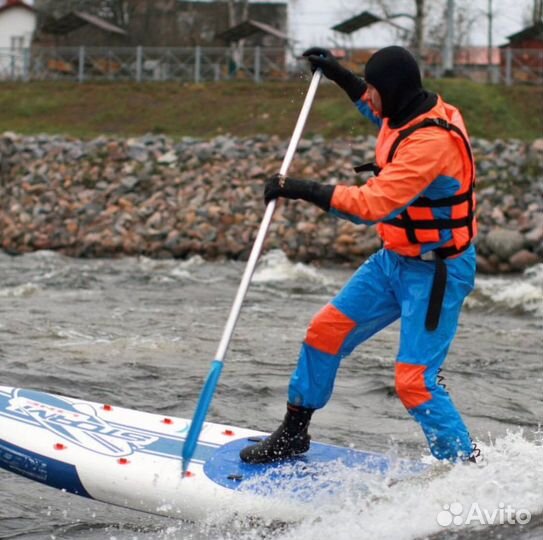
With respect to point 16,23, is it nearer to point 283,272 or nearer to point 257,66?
point 257,66

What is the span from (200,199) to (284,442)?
13.7 metres

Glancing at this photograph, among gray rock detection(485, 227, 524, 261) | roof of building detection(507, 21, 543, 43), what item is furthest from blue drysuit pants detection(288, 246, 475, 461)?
roof of building detection(507, 21, 543, 43)

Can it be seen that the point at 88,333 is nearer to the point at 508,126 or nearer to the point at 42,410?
the point at 42,410

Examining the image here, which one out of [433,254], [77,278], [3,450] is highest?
[433,254]

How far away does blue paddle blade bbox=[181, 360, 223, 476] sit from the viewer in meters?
5.13

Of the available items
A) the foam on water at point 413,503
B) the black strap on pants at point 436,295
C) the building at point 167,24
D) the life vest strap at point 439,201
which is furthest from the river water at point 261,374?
the building at point 167,24

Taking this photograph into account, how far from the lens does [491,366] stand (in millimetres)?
8930

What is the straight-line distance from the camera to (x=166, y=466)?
17.1ft

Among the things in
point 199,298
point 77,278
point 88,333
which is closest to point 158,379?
point 88,333

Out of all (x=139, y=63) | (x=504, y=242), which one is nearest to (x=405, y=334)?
(x=504, y=242)

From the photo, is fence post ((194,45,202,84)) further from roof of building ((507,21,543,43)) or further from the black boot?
the black boot

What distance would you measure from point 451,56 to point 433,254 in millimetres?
24165

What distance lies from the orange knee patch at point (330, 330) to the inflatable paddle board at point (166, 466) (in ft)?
1.80

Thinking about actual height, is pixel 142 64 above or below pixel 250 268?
below
